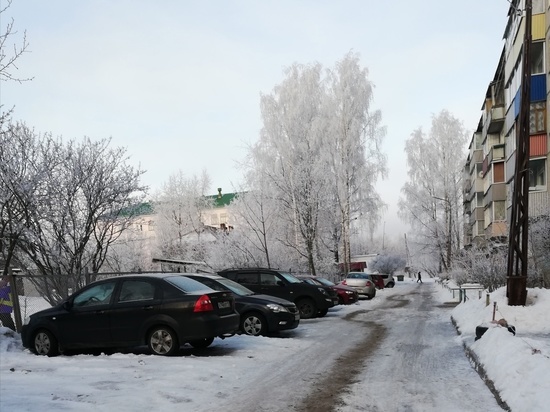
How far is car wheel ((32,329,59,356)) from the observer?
9.96 metres

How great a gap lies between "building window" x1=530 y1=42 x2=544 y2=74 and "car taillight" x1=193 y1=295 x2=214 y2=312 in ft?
71.4

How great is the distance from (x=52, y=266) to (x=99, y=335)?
22.2ft

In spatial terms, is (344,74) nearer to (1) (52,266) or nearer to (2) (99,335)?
(1) (52,266)

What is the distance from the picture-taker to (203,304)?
30.6 feet

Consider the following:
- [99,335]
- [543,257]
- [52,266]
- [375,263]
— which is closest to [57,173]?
[52,266]

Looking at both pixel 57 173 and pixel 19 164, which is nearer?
pixel 19 164

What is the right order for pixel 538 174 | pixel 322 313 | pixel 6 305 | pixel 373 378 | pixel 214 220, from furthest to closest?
1. pixel 214 220
2. pixel 538 174
3. pixel 322 313
4. pixel 6 305
5. pixel 373 378

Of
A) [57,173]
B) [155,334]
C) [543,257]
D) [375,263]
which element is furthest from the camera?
[375,263]

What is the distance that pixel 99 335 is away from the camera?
31.7ft

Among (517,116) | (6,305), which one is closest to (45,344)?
(6,305)

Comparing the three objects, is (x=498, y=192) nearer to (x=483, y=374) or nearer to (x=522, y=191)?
(x=522, y=191)

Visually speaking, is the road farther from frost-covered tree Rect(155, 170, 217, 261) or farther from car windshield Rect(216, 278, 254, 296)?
frost-covered tree Rect(155, 170, 217, 261)

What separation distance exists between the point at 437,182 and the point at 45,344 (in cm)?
4671

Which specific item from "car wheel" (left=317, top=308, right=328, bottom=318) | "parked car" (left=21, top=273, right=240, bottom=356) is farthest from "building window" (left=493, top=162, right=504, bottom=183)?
"parked car" (left=21, top=273, right=240, bottom=356)
